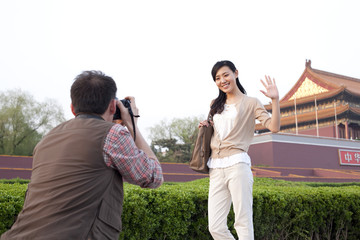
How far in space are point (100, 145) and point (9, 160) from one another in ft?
38.6

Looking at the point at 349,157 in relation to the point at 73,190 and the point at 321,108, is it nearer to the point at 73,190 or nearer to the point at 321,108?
the point at 321,108

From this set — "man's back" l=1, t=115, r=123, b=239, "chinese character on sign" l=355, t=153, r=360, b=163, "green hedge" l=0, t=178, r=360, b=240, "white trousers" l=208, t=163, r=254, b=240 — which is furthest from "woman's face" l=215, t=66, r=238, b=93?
"chinese character on sign" l=355, t=153, r=360, b=163

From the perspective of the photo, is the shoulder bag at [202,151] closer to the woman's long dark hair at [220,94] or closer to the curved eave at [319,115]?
the woman's long dark hair at [220,94]

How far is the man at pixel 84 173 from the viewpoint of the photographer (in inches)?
49.5

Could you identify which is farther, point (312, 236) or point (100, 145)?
point (312, 236)

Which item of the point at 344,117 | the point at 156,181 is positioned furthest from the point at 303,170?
the point at 156,181

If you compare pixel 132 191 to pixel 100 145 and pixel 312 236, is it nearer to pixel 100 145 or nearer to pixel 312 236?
pixel 100 145

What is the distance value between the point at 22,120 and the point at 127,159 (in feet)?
60.0

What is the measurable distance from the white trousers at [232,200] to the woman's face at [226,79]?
0.62 metres

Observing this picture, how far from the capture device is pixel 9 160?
11.9 meters

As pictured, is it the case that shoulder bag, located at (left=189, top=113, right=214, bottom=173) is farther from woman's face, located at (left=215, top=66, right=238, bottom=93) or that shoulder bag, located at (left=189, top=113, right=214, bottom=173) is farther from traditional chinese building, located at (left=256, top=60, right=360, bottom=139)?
traditional chinese building, located at (left=256, top=60, right=360, bottom=139)

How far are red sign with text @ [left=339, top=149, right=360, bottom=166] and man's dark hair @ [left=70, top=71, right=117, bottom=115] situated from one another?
20312mm

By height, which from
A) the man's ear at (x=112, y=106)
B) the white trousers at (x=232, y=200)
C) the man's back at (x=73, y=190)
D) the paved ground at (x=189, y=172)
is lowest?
the paved ground at (x=189, y=172)

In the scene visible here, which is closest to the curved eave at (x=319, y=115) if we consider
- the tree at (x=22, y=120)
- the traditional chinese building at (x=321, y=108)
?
the traditional chinese building at (x=321, y=108)
